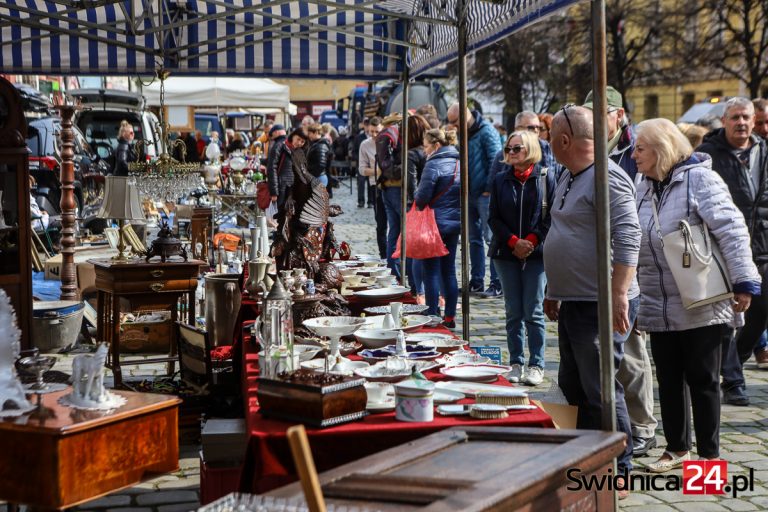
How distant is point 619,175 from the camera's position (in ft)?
13.8

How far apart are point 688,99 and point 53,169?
3543 cm

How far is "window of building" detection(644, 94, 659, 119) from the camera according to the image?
45.5 m

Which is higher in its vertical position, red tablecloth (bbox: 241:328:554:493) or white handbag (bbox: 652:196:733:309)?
white handbag (bbox: 652:196:733:309)

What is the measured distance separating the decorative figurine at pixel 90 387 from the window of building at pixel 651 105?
4485 cm

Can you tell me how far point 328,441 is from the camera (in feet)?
10.4

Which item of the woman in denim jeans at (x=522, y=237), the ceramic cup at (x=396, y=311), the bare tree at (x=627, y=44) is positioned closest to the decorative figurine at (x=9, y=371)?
the ceramic cup at (x=396, y=311)

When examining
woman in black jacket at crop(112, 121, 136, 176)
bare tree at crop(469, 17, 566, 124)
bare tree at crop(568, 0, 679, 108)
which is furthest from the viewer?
bare tree at crop(469, 17, 566, 124)

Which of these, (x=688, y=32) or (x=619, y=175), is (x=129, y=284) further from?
(x=688, y=32)

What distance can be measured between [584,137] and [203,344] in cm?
242

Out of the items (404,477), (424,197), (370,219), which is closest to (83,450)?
(404,477)

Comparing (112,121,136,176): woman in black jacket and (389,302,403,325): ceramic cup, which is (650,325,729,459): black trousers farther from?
(112,121,136,176): woman in black jacket

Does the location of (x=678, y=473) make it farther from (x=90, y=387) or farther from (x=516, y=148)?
(x=90, y=387)

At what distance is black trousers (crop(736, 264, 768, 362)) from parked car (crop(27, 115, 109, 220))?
896 centimetres

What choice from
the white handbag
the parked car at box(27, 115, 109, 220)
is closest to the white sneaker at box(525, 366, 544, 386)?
the white handbag
